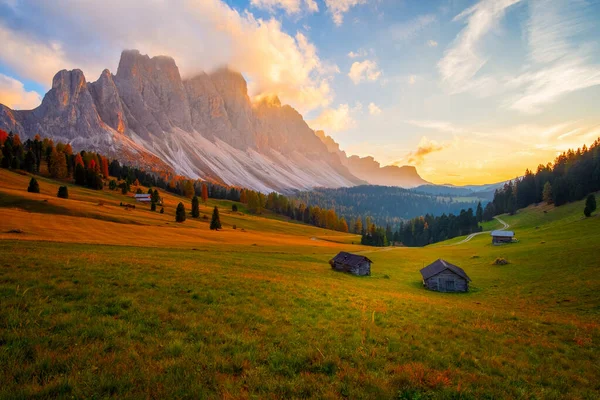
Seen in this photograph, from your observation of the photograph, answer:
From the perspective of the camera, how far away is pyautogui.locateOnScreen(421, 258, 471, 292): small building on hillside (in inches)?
1576

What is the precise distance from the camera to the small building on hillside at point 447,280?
4003 cm

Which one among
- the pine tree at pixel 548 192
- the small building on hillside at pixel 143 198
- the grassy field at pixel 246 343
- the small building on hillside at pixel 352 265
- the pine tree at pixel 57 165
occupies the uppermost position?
the pine tree at pixel 548 192

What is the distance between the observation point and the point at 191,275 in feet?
65.9

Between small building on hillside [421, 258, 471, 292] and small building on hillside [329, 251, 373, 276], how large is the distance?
9829 millimetres

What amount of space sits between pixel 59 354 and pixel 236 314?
6393 millimetres

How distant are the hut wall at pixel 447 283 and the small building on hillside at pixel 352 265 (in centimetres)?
1020

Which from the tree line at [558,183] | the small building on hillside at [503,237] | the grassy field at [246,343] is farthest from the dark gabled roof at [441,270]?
the tree line at [558,183]

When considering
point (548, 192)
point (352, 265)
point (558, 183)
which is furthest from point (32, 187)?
point (548, 192)

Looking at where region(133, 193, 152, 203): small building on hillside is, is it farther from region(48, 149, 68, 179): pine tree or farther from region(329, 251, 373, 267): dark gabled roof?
region(329, 251, 373, 267): dark gabled roof

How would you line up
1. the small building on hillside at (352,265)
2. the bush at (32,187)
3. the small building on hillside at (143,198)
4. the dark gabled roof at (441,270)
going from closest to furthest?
the dark gabled roof at (441,270) → the small building on hillside at (352,265) → the bush at (32,187) → the small building on hillside at (143,198)

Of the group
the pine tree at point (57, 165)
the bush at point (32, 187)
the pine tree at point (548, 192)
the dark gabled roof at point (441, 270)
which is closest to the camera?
the dark gabled roof at point (441, 270)

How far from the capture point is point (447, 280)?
133 feet

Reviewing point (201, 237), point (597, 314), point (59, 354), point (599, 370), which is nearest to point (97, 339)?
point (59, 354)

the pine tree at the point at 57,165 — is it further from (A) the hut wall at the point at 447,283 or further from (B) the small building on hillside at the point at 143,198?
(A) the hut wall at the point at 447,283
